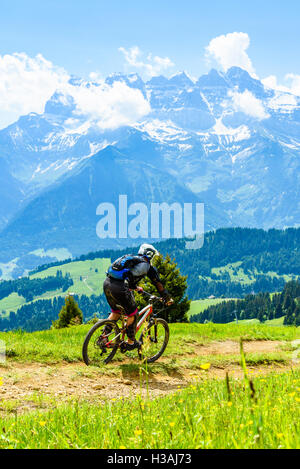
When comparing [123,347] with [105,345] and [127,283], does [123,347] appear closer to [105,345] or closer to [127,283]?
[105,345]

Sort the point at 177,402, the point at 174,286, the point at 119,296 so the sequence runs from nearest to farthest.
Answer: the point at 177,402 → the point at 119,296 → the point at 174,286

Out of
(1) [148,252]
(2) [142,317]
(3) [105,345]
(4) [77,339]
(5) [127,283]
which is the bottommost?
(4) [77,339]

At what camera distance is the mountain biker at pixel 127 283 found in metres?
11.5

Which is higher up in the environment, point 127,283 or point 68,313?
point 127,283

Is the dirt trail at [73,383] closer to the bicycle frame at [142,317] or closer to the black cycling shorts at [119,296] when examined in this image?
the bicycle frame at [142,317]

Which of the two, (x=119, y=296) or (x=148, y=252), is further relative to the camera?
(x=148, y=252)

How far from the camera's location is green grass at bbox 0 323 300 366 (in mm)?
11780

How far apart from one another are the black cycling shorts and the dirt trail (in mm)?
1705

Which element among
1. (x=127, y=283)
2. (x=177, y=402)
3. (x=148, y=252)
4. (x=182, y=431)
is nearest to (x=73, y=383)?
(x=127, y=283)

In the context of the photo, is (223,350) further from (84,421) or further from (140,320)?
(84,421)

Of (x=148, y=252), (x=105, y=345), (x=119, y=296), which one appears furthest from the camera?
(x=148, y=252)

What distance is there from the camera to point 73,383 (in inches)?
394

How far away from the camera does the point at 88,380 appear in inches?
411

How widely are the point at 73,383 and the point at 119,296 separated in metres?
2.70
